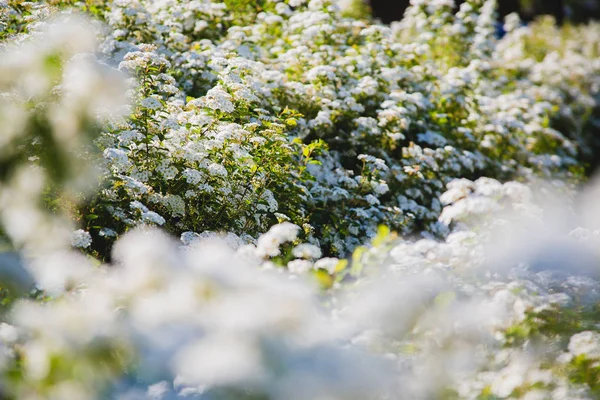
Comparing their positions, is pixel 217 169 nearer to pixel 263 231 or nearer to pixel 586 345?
pixel 263 231

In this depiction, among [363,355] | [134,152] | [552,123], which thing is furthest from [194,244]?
[552,123]

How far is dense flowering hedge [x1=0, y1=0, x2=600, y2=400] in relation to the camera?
3.62 ft

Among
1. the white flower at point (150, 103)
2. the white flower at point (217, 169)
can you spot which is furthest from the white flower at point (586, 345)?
the white flower at point (150, 103)

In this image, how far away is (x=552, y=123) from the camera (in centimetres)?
623

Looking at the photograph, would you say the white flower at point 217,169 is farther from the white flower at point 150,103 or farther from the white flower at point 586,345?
the white flower at point 586,345

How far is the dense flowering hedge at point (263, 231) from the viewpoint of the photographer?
3.62 ft

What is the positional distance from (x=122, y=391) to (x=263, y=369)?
51 cm

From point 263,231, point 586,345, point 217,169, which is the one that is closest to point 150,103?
point 217,169

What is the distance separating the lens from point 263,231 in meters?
2.72

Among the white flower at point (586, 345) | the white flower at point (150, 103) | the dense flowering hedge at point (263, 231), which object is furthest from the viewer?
the white flower at point (150, 103)

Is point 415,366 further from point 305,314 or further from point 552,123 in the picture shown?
point 552,123

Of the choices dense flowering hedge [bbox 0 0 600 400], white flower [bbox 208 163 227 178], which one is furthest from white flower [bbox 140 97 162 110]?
white flower [bbox 208 163 227 178]

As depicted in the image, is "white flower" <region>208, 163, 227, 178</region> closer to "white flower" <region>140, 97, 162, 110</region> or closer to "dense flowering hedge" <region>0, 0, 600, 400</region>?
"dense flowering hedge" <region>0, 0, 600, 400</region>

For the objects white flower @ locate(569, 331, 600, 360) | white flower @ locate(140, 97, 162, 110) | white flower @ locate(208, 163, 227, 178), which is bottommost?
white flower @ locate(569, 331, 600, 360)
